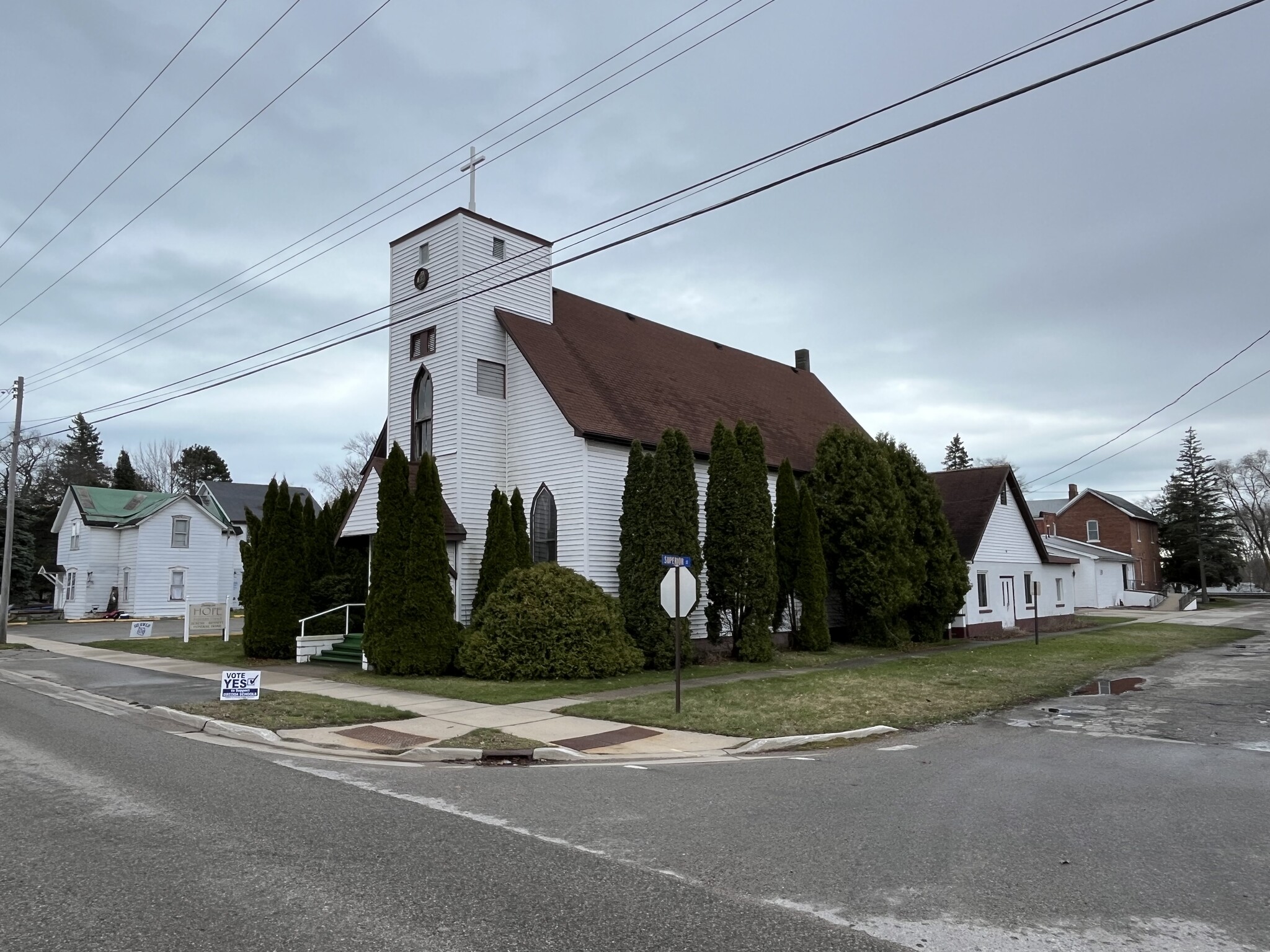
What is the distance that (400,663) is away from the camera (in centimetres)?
Result: 1780

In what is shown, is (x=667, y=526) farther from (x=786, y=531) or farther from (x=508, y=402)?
(x=508, y=402)

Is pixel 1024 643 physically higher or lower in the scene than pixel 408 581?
lower

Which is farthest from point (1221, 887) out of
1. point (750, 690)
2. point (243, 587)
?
point (243, 587)

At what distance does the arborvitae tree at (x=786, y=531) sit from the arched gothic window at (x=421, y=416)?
9.44 m

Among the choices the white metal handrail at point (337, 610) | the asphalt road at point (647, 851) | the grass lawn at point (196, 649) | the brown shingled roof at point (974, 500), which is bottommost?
the grass lawn at point (196, 649)

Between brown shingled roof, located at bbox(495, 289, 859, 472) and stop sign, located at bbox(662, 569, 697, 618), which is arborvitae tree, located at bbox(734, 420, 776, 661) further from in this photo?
stop sign, located at bbox(662, 569, 697, 618)

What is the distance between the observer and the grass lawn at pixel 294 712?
12.2m

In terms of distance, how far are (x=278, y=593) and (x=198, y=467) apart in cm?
8418

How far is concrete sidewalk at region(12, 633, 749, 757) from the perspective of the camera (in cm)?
1062

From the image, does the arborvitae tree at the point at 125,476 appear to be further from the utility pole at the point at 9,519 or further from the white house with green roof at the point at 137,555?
the utility pole at the point at 9,519

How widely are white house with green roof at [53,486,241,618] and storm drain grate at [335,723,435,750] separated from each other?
4262cm

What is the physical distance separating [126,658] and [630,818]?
21.0 meters

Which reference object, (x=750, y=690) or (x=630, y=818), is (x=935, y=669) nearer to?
(x=750, y=690)

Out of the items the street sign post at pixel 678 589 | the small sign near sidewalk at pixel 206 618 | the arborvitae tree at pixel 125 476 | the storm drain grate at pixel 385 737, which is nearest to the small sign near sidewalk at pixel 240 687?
the storm drain grate at pixel 385 737
